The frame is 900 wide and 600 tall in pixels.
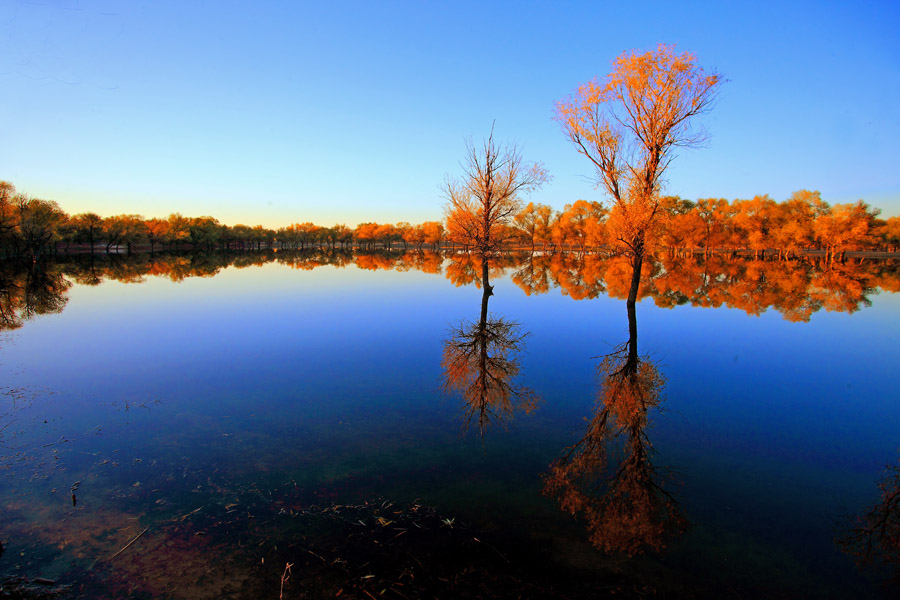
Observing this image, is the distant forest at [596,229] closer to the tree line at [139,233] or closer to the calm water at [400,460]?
the tree line at [139,233]

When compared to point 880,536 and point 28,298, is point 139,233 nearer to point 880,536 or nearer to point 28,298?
point 28,298

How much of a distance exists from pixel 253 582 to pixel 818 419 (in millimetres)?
10665

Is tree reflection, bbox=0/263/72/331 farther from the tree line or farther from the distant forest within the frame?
the tree line

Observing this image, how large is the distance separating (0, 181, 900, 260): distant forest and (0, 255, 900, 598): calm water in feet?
36.7

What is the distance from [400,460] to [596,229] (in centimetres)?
9006

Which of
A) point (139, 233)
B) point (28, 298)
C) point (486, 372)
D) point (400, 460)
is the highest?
point (139, 233)

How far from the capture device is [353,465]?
6.53m

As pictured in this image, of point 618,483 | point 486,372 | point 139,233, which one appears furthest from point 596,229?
point 139,233

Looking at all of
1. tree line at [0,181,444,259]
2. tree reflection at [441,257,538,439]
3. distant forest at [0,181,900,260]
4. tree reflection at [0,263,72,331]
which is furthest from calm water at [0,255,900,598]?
tree line at [0,181,444,259]

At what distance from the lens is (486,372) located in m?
11.2

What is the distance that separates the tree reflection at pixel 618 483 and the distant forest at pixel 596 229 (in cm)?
1303

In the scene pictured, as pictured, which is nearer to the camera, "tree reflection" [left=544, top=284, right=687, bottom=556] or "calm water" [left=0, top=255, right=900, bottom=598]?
"calm water" [left=0, top=255, right=900, bottom=598]

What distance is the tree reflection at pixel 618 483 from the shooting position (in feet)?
16.4

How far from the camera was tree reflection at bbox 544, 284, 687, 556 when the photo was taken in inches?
197
